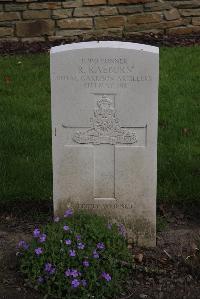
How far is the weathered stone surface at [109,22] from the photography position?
9719mm

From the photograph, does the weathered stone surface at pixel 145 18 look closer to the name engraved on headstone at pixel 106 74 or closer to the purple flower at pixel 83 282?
the name engraved on headstone at pixel 106 74

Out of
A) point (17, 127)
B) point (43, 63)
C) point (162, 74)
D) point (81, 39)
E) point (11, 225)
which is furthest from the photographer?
point (81, 39)

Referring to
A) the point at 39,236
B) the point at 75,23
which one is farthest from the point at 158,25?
the point at 39,236

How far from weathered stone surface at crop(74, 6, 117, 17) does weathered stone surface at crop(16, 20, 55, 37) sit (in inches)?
15.6

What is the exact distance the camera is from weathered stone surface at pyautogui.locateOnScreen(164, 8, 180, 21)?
985cm

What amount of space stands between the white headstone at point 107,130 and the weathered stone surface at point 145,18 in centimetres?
552

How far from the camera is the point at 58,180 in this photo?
457cm

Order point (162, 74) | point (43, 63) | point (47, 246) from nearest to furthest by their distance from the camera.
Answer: point (47, 246) → point (162, 74) → point (43, 63)

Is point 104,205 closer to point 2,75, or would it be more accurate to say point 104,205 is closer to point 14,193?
Answer: point 14,193

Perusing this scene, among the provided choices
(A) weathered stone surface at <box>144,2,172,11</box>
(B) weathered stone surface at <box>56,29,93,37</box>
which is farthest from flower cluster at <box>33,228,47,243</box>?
(A) weathered stone surface at <box>144,2,172,11</box>

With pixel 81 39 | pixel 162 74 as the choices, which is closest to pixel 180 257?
pixel 162 74

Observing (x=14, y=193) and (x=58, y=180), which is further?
(x=14, y=193)

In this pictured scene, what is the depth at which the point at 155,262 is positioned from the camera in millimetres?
4500

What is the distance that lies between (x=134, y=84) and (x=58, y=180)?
0.83 m
